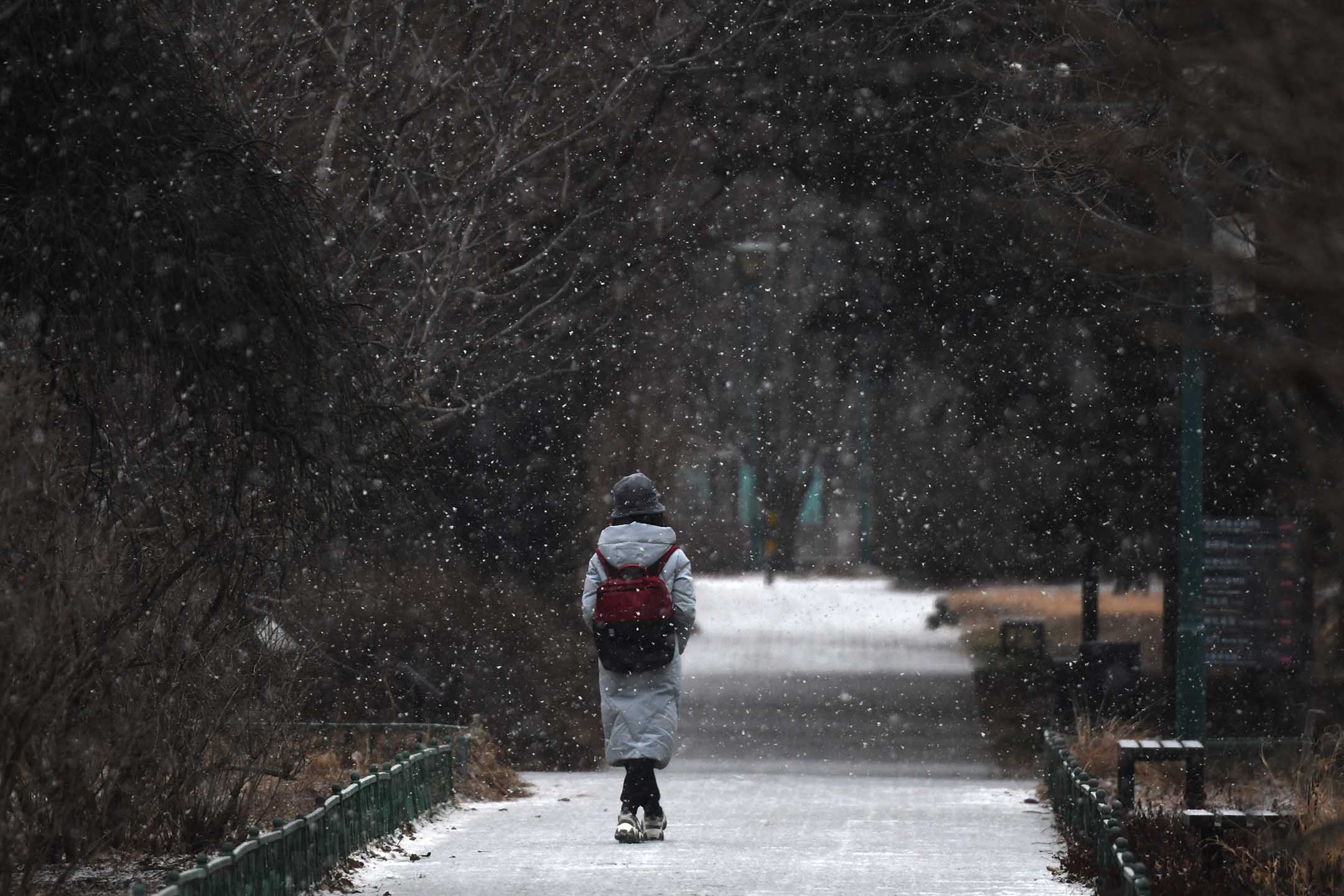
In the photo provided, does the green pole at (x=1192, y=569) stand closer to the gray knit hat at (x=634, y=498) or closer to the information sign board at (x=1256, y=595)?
the information sign board at (x=1256, y=595)

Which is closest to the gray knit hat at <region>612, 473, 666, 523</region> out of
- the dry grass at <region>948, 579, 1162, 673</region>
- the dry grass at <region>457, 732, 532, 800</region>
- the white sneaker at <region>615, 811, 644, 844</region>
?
the white sneaker at <region>615, 811, 644, 844</region>

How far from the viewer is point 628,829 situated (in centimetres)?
920

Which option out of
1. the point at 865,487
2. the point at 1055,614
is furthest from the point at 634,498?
the point at 865,487

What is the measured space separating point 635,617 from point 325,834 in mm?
1989

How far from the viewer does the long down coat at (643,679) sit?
9055 mm

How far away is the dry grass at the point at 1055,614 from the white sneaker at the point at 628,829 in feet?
61.9

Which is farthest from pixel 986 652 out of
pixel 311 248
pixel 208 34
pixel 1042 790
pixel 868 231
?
pixel 311 248

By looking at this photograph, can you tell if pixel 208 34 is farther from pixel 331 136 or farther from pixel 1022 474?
pixel 1022 474

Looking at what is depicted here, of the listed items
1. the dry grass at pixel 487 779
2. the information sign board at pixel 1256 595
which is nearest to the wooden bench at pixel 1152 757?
the dry grass at pixel 487 779

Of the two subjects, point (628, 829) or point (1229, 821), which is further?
point (628, 829)

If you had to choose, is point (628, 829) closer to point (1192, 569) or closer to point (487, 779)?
point (487, 779)

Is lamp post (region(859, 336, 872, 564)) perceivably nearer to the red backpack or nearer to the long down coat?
the long down coat

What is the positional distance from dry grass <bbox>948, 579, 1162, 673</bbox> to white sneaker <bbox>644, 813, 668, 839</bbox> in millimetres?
18749

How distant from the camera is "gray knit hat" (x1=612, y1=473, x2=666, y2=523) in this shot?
9.07 metres
